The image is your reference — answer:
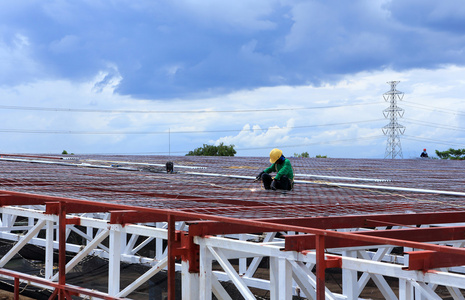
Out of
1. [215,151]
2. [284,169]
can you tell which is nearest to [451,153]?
[215,151]

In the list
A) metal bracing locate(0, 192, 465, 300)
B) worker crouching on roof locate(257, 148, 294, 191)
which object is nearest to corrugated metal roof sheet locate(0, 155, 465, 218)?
worker crouching on roof locate(257, 148, 294, 191)

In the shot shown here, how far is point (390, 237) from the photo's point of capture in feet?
34.7

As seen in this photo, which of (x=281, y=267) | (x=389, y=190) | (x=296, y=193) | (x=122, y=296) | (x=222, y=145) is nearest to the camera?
(x=281, y=267)

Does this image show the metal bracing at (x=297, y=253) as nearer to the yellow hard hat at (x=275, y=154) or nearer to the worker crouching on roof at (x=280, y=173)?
the worker crouching on roof at (x=280, y=173)

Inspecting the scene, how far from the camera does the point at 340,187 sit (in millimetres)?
21875

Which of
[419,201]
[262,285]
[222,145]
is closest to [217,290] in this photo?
[262,285]

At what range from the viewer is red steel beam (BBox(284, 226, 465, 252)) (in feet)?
31.4

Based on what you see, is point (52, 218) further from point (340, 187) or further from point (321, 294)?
point (340, 187)

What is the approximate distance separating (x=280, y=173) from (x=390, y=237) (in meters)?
8.18

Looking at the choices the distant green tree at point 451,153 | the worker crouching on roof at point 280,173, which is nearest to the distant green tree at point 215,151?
the distant green tree at point 451,153

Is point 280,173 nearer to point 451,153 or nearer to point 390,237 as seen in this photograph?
point 390,237

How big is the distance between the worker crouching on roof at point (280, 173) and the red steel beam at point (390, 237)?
7.69 metres

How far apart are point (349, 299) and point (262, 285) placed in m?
7.22

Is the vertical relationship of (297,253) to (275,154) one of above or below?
below
